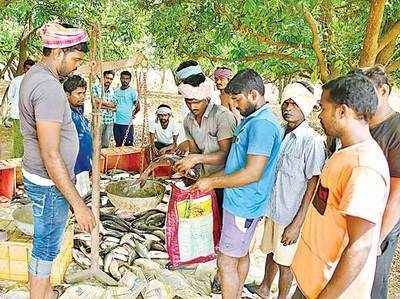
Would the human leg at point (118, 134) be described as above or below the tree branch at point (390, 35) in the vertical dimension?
below

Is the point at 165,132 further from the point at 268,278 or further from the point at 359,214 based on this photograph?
the point at 359,214

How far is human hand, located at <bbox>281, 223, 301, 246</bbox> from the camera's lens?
3.73 metres

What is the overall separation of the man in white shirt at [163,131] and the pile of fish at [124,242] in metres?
2.19

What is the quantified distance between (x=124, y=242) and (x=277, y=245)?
1.81m

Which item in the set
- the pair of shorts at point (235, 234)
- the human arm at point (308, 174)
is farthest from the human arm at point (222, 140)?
the human arm at point (308, 174)

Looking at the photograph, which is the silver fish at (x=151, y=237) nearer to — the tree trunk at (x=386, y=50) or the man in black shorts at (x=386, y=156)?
the man in black shorts at (x=386, y=156)

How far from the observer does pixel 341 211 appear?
2100mm

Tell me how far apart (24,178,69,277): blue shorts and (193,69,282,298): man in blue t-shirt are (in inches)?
37.4

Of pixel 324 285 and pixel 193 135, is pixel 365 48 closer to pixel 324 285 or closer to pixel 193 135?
pixel 193 135

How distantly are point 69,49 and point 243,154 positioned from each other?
1.35 metres

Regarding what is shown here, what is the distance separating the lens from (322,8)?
6.64 metres

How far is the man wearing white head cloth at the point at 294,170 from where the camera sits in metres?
3.69

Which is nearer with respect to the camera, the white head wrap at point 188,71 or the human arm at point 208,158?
the human arm at point 208,158

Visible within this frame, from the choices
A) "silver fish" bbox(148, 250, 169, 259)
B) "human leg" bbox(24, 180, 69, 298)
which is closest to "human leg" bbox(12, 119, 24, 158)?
"silver fish" bbox(148, 250, 169, 259)
